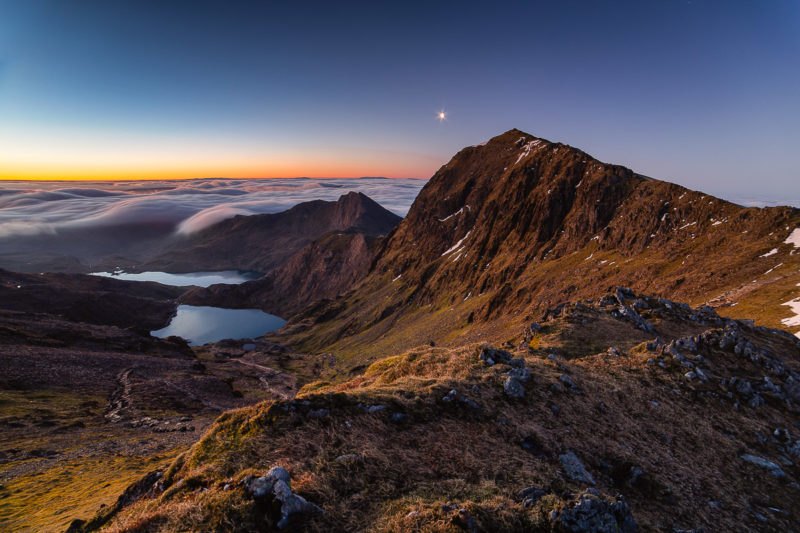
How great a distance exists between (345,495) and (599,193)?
127265mm

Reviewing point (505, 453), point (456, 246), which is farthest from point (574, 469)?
point (456, 246)

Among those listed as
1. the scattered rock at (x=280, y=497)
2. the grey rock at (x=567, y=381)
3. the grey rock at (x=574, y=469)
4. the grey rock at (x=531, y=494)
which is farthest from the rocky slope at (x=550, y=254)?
the scattered rock at (x=280, y=497)

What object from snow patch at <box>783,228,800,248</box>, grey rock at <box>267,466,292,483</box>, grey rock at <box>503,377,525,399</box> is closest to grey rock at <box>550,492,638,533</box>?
grey rock at <box>267,466,292,483</box>

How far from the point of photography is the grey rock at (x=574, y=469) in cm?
1217

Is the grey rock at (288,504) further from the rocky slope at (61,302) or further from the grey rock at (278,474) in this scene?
the rocky slope at (61,302)

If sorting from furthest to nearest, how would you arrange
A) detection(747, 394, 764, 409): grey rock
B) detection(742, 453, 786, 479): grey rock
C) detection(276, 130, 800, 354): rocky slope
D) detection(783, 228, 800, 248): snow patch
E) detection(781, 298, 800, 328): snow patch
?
detection(276, 130, 800, 354): rocky slope → detection(783, 228, 800, 248): snow patch → detection(781, 298, 800, 328): snow patch → detection(747, 394, 764, 409): grey rock → detection(742, 453, 786, 479): grey rock

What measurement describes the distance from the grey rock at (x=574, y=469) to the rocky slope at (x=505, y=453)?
2.2 inches

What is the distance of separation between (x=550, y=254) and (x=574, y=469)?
11067 centimetres

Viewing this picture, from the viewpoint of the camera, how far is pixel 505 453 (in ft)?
40.8

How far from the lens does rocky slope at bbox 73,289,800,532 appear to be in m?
8.38

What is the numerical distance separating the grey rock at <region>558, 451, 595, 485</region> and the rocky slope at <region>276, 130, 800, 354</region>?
44258 millimetres

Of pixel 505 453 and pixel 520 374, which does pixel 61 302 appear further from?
pixel 505 453

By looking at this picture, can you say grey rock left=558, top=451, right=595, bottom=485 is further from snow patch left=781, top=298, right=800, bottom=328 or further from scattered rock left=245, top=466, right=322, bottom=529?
snow patch left=781, top=298, right=800, bottom=328

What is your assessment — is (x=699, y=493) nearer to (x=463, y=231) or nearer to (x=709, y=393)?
(x=709, y=393)
